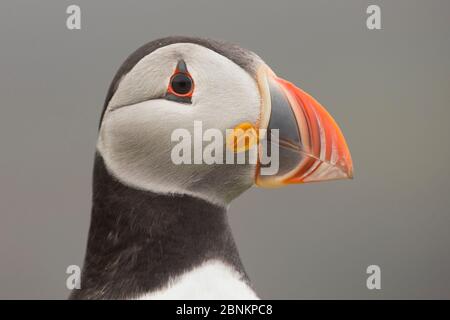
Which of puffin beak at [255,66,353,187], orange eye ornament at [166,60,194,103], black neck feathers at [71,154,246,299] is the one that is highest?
orange eye ornament at [166,60,194,103]

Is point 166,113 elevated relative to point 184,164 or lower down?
elevated

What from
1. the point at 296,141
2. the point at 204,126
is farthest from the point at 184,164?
the point at 296,141

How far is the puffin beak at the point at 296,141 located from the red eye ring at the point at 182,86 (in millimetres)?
167

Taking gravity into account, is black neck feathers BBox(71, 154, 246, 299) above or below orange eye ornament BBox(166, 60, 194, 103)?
below

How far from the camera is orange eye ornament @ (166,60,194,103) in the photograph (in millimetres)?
1552

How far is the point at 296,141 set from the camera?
157cm

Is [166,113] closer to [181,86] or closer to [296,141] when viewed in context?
[181,86]

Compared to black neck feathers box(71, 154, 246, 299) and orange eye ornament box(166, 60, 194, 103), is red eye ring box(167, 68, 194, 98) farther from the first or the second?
black neck feathers box(71, 154, 246, 299)

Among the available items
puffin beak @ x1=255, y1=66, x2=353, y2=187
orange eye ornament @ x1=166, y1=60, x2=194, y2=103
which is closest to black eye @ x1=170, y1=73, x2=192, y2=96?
orange eye ornament @ x1=166, y1=60, x2=194, y2=103

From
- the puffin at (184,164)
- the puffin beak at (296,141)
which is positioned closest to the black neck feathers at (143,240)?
the puffin at (184,164)

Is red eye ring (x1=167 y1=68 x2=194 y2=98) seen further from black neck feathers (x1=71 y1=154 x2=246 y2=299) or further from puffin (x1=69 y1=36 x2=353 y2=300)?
black neck feathers (x1=71 y1=154 x2=246 y2=299)

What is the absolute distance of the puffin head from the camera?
1552 millimetres

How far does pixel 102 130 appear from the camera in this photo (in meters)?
1.61
